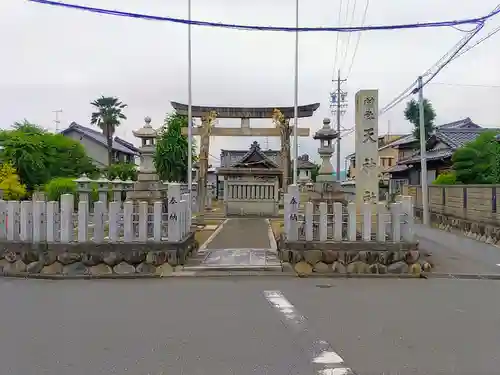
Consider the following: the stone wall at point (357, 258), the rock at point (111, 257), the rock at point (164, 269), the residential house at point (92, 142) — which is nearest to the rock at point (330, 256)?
the stone wall at point (357, 258)

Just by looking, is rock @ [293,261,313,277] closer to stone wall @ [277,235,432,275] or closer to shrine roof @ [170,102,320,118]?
stone wall @ [277,235,432,275]

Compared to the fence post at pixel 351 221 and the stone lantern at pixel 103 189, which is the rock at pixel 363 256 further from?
the stone lantern at pixel 103 189

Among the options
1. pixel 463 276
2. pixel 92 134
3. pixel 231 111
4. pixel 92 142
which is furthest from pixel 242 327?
pixel 92 134

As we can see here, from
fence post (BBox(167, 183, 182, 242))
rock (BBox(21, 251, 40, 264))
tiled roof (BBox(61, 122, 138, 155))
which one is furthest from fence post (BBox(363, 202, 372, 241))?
tiled roof (BBox(61, 122, 138, 155))

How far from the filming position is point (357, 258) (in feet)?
35.8

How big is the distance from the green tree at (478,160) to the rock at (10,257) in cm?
2074

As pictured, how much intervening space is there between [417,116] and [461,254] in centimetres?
3196

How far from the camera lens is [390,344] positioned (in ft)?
19.2

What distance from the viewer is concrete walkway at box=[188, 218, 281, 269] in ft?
37.1

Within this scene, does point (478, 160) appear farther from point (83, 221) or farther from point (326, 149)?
point (83, 221)

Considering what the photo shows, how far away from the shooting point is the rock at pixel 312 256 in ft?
36.0

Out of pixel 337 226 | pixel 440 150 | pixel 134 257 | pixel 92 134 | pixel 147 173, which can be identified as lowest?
pixel 134 257

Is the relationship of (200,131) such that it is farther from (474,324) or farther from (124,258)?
(474,324)

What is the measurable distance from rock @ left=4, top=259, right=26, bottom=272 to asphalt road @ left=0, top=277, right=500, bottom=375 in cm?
109
